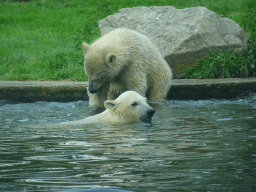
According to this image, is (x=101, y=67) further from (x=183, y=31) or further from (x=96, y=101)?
(x=183, y=31)

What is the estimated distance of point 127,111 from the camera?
15.4 feet

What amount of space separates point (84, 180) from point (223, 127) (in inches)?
89.2

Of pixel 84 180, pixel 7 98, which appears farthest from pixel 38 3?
pixel 84 180

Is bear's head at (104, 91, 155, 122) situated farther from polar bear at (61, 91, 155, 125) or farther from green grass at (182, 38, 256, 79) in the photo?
green grass at (182, 38, 256, 79)

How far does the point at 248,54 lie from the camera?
768 cm

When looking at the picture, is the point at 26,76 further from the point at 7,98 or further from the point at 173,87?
the point at 173,87

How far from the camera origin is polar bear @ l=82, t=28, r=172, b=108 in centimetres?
588

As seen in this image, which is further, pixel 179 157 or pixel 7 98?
pixel 7 98

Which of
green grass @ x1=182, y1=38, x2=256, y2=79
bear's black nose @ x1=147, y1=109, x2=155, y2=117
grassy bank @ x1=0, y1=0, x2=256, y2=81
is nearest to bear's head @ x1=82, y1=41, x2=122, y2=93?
bear's black nose @ x1=147, y1=109, x2=155, y2=117

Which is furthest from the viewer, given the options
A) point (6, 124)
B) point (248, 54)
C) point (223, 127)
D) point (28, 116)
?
point (248, 54)

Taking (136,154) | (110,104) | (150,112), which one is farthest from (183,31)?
(136,154)

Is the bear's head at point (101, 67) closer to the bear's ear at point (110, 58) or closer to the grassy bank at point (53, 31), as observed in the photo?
the bear's ear at point (110, 58)

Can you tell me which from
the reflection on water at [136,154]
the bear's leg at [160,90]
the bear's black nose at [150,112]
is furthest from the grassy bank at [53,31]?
the reflection on water at [136,154]

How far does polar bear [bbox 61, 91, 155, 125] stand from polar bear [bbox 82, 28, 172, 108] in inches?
45.3
